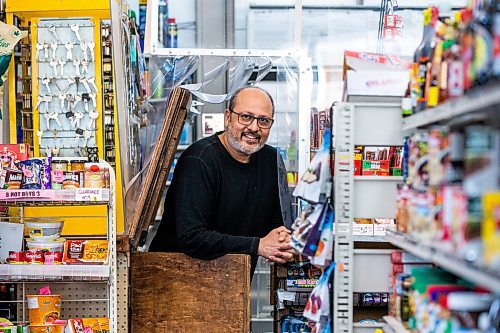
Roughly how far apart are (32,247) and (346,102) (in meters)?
1.77

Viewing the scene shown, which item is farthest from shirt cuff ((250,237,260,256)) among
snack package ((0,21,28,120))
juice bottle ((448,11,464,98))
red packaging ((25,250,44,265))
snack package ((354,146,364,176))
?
juice bottle ((448,11,464,98))

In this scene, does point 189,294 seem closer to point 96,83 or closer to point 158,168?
point 158,168

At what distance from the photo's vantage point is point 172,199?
493cm

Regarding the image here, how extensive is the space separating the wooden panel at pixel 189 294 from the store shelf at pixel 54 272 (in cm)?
47

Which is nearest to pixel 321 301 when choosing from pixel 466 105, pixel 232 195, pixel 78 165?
pixel 232 195

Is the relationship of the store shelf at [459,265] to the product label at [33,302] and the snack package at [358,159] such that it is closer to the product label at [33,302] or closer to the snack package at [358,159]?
the snack package at [358,159]

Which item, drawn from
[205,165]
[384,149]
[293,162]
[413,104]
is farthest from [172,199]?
[413,104]

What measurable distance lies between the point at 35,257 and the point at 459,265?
2599 mm

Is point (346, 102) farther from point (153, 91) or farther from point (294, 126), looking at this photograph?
point (153, 91)

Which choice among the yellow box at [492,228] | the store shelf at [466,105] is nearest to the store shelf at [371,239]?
the store shelf at [466,105]

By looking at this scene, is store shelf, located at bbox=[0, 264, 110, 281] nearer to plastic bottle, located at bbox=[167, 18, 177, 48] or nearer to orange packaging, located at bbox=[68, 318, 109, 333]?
orange packaging, located at bbox=[68, 318, 109, 333]

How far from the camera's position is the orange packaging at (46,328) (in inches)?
167

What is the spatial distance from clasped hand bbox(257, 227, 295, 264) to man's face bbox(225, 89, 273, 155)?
0.58 meters

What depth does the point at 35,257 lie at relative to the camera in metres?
4.25
